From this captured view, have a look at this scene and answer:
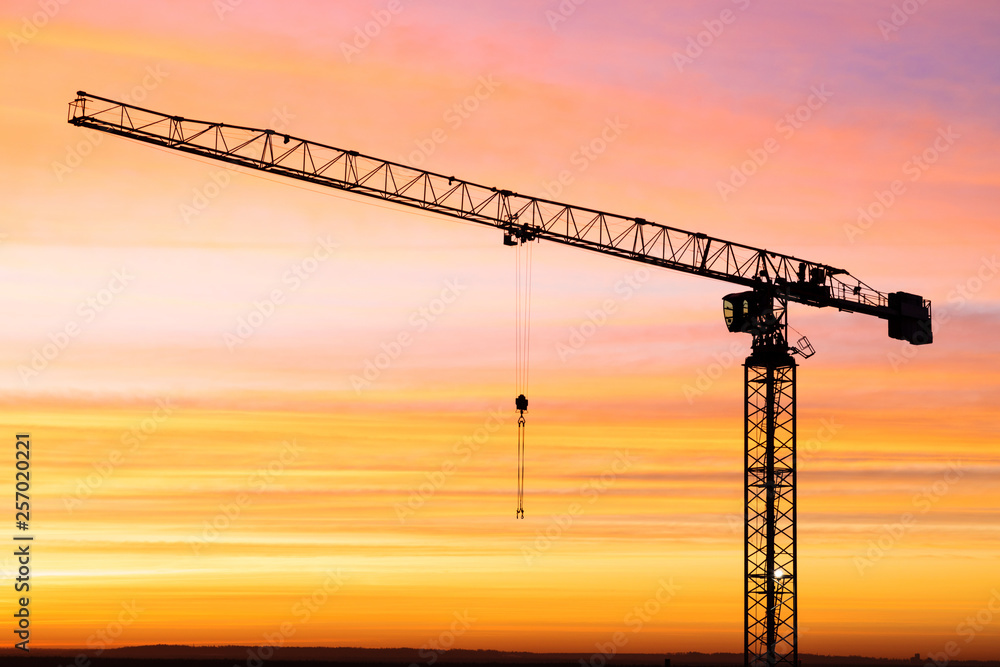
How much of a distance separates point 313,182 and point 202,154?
787 centimetres

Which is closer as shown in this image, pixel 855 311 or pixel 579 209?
pixel 579 209

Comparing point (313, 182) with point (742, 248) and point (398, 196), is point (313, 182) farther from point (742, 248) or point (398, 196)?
point (742, 248)

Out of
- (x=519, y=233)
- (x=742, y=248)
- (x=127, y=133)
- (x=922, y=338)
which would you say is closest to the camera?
(x=127, y=133)

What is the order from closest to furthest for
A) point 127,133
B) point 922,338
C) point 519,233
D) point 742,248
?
point 127,133, point 519,233, point 742,248, point 922,338

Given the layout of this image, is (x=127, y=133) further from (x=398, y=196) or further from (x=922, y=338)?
(x=922, y=338)

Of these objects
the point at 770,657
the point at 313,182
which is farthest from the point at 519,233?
the point at 770,657

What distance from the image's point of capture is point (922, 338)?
11294 centimetres

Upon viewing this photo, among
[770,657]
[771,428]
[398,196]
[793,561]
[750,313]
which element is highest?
[398,196]

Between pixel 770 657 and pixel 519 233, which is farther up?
pixel 519 233

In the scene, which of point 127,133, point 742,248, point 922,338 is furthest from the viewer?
point 922,338

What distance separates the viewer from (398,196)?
94875 mm

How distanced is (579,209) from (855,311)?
89.1ft

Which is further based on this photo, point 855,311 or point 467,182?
point 855,311

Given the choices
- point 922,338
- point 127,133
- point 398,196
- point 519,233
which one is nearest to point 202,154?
point 127,133
